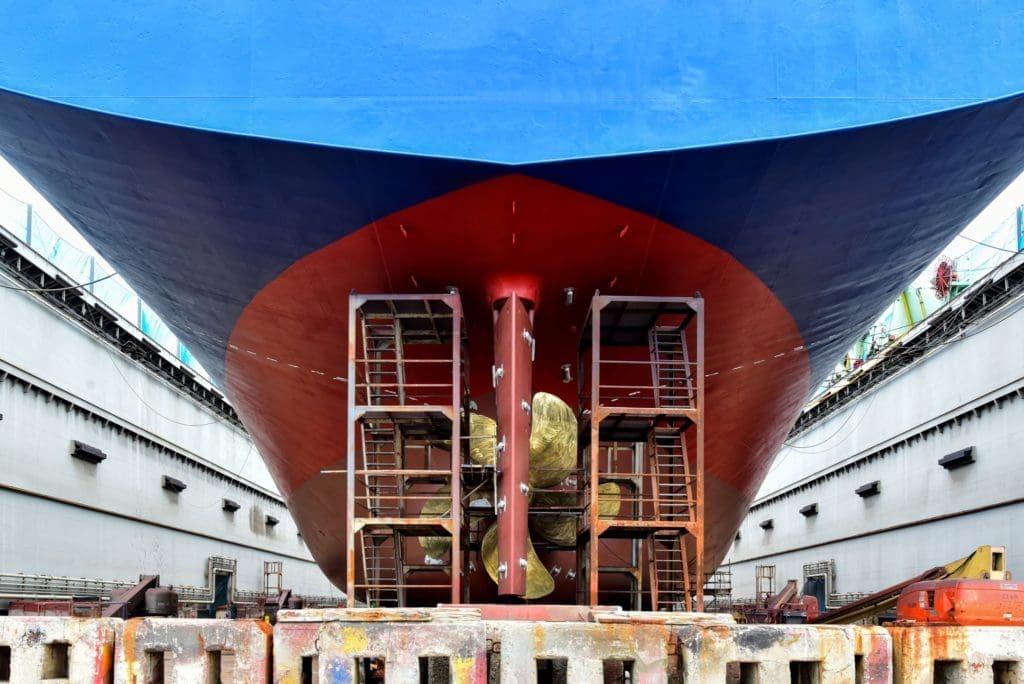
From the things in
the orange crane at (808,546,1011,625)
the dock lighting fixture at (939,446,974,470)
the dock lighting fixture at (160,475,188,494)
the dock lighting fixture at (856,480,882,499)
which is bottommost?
the orange crane at (808,546,1011,625)

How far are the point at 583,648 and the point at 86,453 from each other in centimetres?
1844

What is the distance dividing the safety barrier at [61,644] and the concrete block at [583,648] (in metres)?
2.99

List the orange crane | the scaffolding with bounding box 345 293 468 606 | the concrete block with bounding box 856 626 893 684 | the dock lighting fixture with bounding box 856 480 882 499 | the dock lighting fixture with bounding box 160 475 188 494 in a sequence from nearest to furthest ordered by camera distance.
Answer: the concrete block with bounding box 856 626 893 684 < the orange crane < the scaffolding with bounding box 345 293 468 606 < the dock lighting fixture with bounding box 160 475 188 494 < the dock lighting fixture with bounding box 856 480 882 499

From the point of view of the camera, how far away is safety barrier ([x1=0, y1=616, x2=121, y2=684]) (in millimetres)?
7934

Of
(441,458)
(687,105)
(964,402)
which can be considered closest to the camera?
(687,105)

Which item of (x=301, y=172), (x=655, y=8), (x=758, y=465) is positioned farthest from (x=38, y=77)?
(x=758, y=465)

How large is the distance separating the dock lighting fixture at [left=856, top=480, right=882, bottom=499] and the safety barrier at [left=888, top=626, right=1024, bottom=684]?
22.8m

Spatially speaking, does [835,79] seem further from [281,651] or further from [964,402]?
[964,402]

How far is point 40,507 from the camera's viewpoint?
20719 millimetres

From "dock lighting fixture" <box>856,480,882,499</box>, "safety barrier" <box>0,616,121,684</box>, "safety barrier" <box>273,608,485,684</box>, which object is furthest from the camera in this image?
"dock lighting fixture" <box>856,480,882,499</box>

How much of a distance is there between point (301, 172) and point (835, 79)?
207 inches

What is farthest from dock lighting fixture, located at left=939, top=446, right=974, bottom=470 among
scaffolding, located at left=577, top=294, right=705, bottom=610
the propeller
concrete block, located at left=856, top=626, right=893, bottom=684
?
concrete block, located at left=856, top=626, right=893, bottom=684

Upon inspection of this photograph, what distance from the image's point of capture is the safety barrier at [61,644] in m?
7.93

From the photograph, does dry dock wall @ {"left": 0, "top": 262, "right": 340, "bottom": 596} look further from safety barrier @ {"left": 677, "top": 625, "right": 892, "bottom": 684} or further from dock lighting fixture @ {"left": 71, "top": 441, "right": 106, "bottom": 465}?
safety barrier @ {"left": 677, "top": 625, "right": 892, "bottom": 684}
